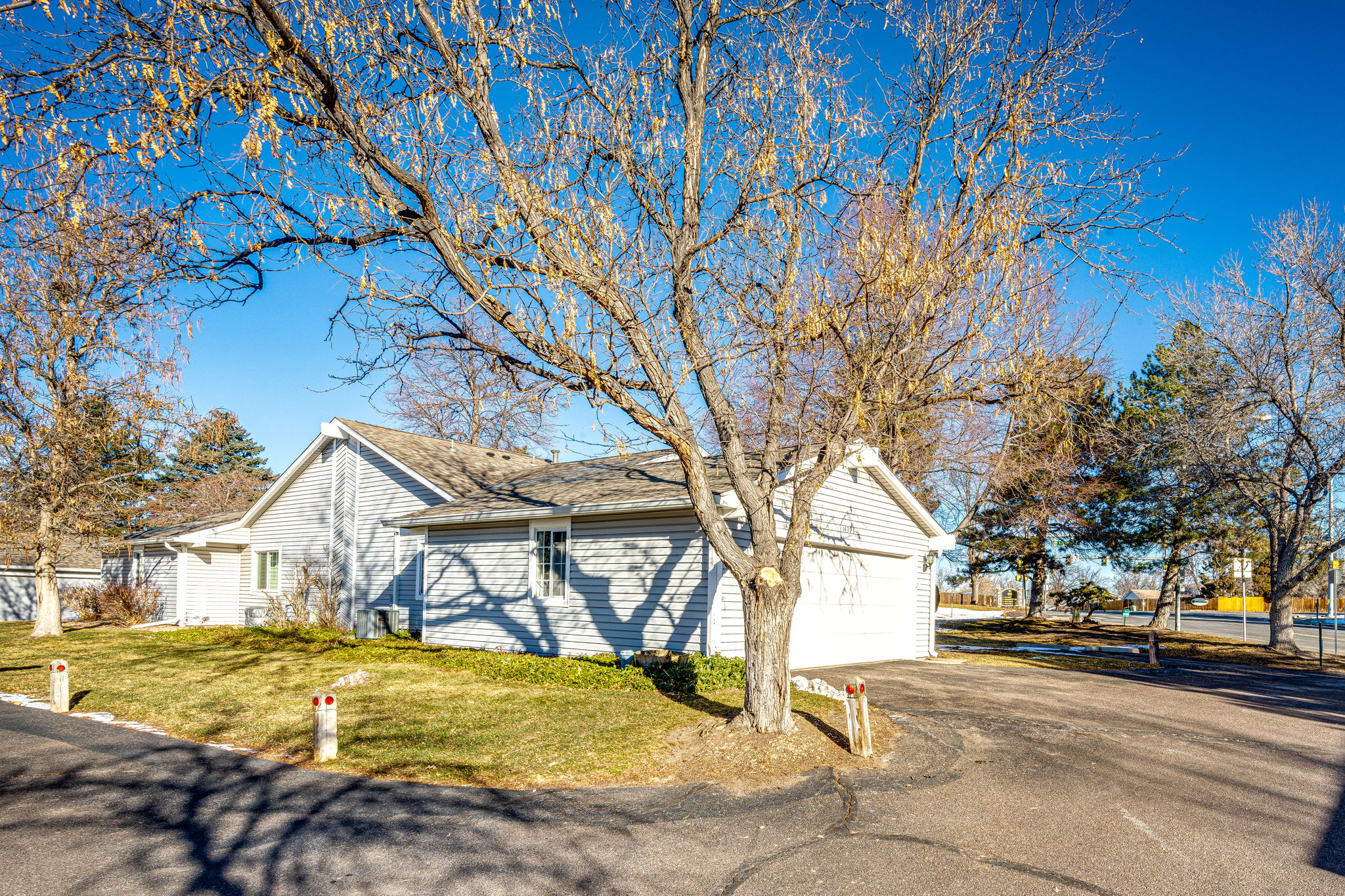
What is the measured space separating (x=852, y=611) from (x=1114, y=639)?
1759 cm

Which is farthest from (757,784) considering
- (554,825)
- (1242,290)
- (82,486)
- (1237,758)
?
(1242,290)

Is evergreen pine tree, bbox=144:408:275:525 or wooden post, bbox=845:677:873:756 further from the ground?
evergreen pine tree, bbox=144:408:275:525

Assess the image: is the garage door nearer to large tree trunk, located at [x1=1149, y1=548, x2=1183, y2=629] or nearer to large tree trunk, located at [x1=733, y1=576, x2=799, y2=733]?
large tree trunk, located at [x1=733, y1=576, x2=799, y2=733]

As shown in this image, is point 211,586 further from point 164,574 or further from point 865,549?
point 865,549

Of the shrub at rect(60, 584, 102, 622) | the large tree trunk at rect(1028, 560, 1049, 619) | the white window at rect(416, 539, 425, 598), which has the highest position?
the white window at rect(416, 539, 425, 598)

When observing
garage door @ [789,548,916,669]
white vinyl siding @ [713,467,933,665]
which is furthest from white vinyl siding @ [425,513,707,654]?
garage door @ [789,548,916,669]

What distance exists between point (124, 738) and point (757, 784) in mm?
6737

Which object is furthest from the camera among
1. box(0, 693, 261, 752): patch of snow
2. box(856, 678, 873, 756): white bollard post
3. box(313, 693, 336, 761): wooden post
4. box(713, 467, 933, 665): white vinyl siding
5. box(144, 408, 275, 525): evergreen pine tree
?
box(144, 408, 275, 525): evergreen pine tree

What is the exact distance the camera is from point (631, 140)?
8.27m

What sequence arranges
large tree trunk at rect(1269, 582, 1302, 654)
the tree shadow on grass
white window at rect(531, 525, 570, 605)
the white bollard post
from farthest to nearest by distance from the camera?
1. large tree trunk at rect(1269, 582, 1302, 654)
2. white window at rect(531, 525, 570, 605)
3. the white bollard post
4. the tree shadow on grass

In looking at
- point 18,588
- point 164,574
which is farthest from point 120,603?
point 18,588

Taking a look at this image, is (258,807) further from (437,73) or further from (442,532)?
(442,532)

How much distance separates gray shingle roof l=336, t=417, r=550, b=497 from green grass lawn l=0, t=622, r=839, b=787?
207 inches

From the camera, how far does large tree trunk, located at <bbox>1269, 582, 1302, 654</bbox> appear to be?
22.1 m
